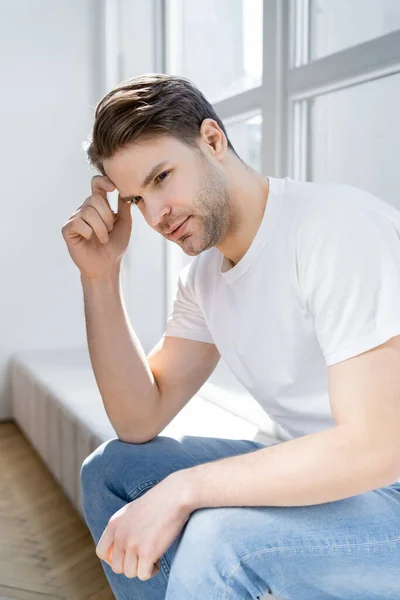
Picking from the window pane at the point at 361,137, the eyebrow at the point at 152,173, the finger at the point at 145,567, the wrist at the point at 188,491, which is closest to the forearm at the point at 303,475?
the wrist at the point at 188,491

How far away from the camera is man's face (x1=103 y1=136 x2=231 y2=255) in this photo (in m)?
1.48

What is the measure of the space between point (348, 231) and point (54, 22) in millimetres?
3510

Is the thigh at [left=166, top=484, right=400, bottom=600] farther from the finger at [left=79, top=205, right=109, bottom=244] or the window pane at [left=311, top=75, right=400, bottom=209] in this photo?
the window pane at [left=311, top=75, right=400, bottom=209]

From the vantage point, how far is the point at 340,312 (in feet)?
3.97

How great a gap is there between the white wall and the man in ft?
8.01

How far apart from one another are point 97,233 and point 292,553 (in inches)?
36.3

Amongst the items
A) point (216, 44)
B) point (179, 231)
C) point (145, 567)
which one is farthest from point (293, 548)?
point (216, 44)

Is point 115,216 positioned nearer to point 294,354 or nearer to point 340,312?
point 294,354

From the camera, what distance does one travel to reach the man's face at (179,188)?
4.85 ft

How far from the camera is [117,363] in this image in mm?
1730

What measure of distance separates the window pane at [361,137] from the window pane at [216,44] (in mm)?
589

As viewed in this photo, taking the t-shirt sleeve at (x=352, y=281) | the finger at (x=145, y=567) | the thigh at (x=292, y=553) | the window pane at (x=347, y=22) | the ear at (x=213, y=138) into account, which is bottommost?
the finger at (x=145, y=567)

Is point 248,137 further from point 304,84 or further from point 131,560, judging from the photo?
point 131,560

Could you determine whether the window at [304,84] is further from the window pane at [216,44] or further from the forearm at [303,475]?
the forearm at [303,475]
